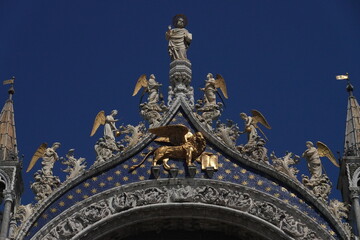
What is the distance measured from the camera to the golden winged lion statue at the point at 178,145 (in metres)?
20.5

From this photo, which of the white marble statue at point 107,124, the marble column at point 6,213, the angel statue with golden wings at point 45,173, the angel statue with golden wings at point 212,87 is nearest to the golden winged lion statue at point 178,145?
the white marble statue at point 107,124

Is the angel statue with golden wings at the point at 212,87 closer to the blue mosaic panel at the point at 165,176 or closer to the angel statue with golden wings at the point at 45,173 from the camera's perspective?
the blue mosaic panel at the point at 165,176

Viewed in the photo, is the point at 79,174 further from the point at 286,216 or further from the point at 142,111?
the point at 286,216

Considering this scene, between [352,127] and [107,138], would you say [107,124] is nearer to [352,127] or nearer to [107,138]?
[107,138]

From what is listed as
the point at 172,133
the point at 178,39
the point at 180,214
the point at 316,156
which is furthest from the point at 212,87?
the point at 180,214

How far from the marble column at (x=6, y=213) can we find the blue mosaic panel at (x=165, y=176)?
0.54m

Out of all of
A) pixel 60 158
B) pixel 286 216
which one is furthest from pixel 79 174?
pixel 286 216

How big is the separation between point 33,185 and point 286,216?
411cm

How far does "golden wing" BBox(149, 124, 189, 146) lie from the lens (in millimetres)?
20766

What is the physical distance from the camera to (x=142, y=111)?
845 inches

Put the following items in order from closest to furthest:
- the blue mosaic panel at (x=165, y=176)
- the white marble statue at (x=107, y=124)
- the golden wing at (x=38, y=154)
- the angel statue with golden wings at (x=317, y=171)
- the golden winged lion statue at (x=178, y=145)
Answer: the blue mosaic panel at (x=165, y=176) < the angel statue with golden wings at (x=317, y=171) < the golden winged lion statue at (x=178, y=145) < the golden wing at (x=38, y=154) < the white marble statue at (x=107, y=124)

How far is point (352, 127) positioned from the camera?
2091cm

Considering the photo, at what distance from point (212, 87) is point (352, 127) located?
8.63 ft

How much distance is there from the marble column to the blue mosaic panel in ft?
1.76
